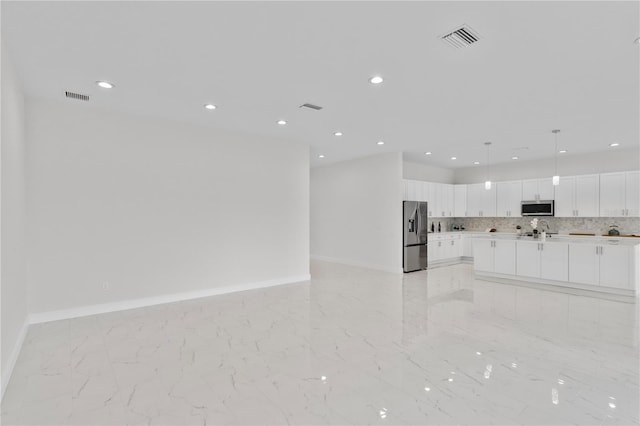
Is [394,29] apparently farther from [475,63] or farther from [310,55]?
[475,63]

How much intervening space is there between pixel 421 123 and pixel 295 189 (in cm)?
267

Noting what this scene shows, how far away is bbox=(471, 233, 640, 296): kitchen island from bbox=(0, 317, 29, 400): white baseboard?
7379 millimetres

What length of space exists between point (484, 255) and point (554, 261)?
4.02ft

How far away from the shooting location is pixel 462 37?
8.56 ft

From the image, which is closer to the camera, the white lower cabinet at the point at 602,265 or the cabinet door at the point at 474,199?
the white lower cabinet at the point at 602,265

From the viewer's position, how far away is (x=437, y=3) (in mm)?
2191

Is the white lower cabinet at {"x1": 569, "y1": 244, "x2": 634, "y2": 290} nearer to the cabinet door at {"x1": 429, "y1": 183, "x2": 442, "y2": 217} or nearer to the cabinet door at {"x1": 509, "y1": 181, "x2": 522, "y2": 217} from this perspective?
the cabinet door at {"x1": 509, "y1": 181, "x2": 522, "y2": 217}

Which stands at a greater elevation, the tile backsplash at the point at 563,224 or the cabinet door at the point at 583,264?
the tile backsplash at the point at 563,224

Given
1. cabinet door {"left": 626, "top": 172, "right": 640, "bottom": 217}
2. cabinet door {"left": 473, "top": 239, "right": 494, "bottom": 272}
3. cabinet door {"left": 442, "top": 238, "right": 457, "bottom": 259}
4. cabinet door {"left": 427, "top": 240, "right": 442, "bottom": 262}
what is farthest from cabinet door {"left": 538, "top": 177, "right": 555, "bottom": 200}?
cabinet door {"left": 427, "top": 240, "right": 442, "bottom": 262}

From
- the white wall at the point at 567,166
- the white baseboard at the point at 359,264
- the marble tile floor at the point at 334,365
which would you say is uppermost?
the white wall at the point at 567,166

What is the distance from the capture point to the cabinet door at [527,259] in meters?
6.20

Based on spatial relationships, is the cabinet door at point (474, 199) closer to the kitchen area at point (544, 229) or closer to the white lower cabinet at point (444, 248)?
the kitchen area at point (544, 229)

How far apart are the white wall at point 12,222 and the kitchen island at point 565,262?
7422mm

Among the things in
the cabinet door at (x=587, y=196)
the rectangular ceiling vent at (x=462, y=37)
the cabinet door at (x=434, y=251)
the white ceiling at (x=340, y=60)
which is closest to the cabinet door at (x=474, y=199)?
the cabinet door at (x=434, y=251)
